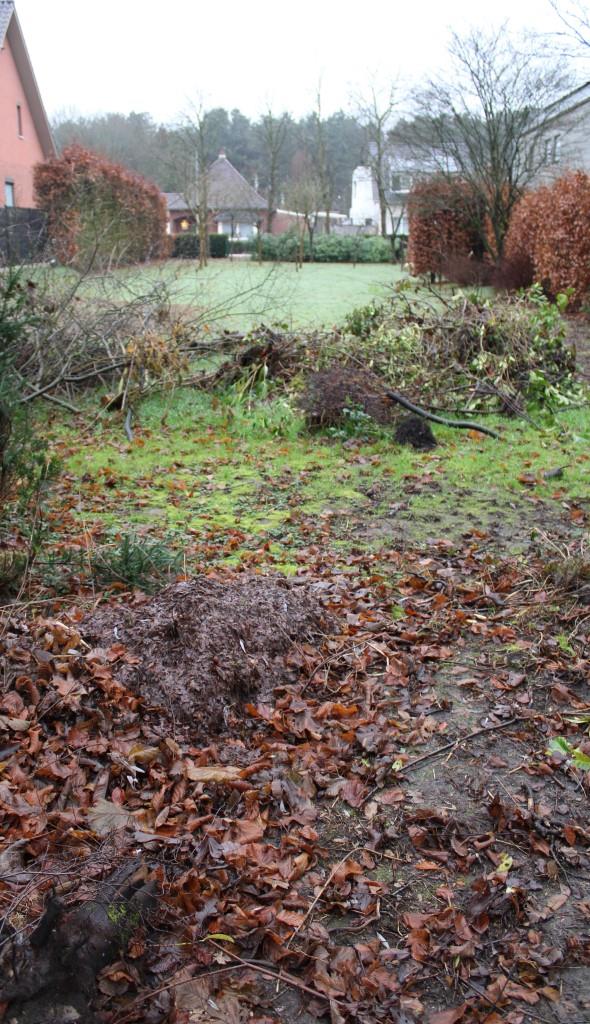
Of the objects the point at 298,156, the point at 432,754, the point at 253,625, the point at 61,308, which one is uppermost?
the point at 298,156

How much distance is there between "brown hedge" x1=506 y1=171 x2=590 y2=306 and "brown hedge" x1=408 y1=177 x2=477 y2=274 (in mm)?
7926

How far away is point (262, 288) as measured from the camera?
63.1ft

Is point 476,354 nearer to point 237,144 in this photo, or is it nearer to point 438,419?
point 438,419

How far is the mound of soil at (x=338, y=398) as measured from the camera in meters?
9.68

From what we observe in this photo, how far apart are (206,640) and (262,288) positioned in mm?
16397

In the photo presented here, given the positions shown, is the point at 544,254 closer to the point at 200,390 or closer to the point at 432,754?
the point at 200,390

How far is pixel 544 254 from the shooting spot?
A: 18.8 meters

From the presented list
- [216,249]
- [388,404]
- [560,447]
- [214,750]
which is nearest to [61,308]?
[388,404]

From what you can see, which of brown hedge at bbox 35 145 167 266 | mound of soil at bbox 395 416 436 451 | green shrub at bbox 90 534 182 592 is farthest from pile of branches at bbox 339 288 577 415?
brown hedge at bbox 35 145 167 266

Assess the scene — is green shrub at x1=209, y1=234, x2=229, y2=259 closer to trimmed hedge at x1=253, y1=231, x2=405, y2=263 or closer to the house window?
trimmed hedge at x1=253, y1=231, x2=405, y2=263

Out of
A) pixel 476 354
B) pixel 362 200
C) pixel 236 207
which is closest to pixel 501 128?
pixel 476 354

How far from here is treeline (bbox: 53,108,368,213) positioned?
154 ft

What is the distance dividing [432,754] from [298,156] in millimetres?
68449

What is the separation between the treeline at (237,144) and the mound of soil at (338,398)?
2367cm
